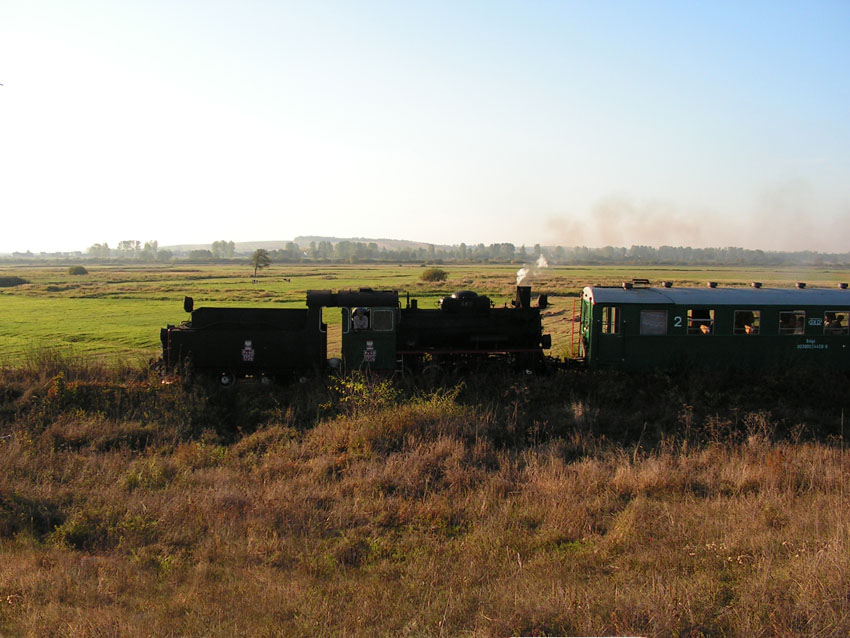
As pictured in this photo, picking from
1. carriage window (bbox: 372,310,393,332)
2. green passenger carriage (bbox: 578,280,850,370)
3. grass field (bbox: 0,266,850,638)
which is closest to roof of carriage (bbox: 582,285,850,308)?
green passenger carriage (bbox: 578,280,850,370)

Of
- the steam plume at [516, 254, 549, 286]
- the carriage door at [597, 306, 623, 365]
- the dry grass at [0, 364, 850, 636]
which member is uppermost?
the steam plume at [516, 254, 549, 286]

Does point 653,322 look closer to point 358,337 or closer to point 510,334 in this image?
point 510,334

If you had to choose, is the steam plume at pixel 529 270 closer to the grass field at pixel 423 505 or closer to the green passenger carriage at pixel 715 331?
the green passenger carriage at pixel 715 331

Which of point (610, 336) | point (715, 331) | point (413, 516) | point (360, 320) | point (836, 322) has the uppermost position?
point (360, 320)

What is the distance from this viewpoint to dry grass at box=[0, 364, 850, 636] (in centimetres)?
660

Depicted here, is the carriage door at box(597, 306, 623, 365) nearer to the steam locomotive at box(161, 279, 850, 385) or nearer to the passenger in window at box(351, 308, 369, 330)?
the steam locomotive at box(161, 279, 850, 385)

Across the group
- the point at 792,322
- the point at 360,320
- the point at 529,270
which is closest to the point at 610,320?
the point at 792,322

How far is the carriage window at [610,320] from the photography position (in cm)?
1814

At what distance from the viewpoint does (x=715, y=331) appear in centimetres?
1814

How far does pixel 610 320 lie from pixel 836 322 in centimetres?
677

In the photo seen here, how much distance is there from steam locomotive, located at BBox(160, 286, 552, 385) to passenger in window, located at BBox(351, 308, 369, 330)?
0.03m

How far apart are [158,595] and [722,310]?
16260mm

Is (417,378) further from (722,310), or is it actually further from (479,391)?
(722,310)

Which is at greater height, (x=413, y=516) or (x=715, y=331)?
(x=715, y=331)
